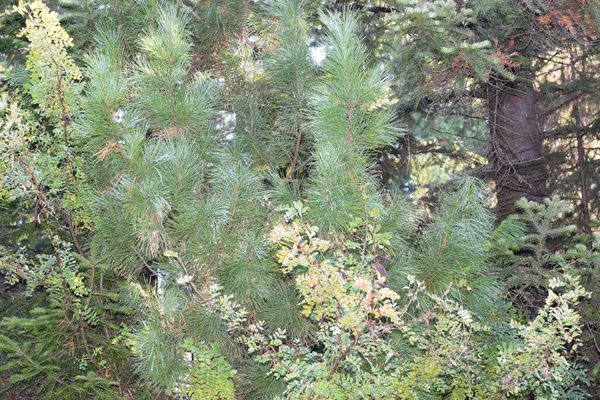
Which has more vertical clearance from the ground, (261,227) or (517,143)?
(517,143)

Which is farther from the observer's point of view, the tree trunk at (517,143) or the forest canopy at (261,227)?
the tree trunk at (517,143)

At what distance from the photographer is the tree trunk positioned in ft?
17.8

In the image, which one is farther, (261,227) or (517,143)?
(517,143)

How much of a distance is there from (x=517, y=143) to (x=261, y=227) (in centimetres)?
301

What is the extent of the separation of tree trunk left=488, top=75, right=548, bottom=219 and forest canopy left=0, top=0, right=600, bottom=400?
3.17 feet

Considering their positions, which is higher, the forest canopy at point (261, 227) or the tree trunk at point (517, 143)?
the tree trunk at point (517, 143)

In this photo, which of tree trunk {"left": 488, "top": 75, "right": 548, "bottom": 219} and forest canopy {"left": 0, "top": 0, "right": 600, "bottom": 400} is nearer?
forest canopy {"left": 0, "top": 0, "right": 600, "bottom": 400}

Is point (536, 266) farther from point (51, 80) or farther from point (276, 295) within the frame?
point (51, 80)

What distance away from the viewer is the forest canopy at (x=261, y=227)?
9.87 ft

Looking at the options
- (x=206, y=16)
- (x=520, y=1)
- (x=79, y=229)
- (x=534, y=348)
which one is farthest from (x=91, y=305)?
(x=520, y=1)

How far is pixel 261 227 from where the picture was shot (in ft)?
11.3

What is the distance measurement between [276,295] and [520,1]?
247 cm

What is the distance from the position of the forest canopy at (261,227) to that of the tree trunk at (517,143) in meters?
0.97

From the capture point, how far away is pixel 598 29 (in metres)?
3.86
